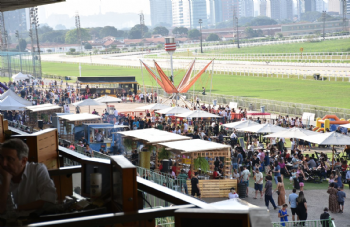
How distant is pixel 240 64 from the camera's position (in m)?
76.7

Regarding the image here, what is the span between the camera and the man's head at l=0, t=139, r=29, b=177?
3.13 meters

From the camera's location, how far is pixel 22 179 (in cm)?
321

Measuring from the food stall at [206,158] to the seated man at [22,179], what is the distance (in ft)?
42.4

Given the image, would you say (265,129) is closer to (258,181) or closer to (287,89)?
(258,181)

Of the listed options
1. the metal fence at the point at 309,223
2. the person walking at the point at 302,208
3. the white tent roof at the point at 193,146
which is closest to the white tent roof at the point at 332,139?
the white tent roof at the point at 193,146

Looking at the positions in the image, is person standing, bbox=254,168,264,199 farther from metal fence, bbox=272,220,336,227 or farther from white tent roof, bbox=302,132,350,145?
white tent roof, bbox=302,132,350,145

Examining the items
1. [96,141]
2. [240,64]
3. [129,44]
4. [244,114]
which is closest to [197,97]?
[244,114]

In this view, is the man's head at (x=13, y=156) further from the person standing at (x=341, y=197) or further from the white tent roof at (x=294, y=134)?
the white tent roof at (x=294, y=134)

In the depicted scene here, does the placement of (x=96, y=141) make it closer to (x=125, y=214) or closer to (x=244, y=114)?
(x=244, y=114)

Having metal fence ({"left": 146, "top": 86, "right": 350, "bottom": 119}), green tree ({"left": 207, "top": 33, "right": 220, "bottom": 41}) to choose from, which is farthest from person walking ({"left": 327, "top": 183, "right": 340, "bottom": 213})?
green tree ({"left": 207, "top": 33, "right": 220, "bottom": 41})

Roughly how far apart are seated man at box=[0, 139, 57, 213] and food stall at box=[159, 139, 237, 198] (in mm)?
12920

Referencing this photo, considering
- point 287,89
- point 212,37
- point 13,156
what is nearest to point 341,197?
point 13,156

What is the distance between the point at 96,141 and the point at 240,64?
187 feet

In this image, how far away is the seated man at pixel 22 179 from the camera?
10.2 ft
